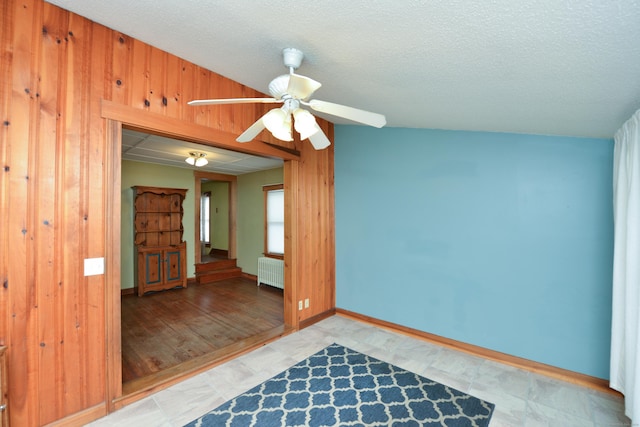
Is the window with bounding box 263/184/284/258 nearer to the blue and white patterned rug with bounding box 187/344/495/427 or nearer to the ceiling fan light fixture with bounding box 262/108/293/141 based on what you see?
the blue and white patterned rug with bounding box 187/344/495/427

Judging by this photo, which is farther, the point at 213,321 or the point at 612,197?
the point at 213,321

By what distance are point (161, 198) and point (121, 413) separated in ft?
13.7

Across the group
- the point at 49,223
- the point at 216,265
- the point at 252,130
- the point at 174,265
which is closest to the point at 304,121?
the point at 252,130

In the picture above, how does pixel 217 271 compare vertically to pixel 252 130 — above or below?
below

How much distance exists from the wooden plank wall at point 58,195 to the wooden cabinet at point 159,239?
335 centimetres

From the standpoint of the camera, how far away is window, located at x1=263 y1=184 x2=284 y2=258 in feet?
18.3

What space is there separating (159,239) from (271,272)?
228cm

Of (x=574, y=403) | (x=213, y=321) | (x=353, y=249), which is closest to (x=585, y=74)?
(x=574, y=403)

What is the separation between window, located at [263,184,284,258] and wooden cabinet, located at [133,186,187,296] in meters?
1.64

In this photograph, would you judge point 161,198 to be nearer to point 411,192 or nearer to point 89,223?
point 89,223

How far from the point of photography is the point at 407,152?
341 cm

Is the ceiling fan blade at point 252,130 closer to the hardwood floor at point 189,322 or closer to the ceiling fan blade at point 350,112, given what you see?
the ceiling fan blade at point 350,112

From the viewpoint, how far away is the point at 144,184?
17.3 feet

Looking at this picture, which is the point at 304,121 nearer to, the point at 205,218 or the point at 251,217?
the point at 251,217
